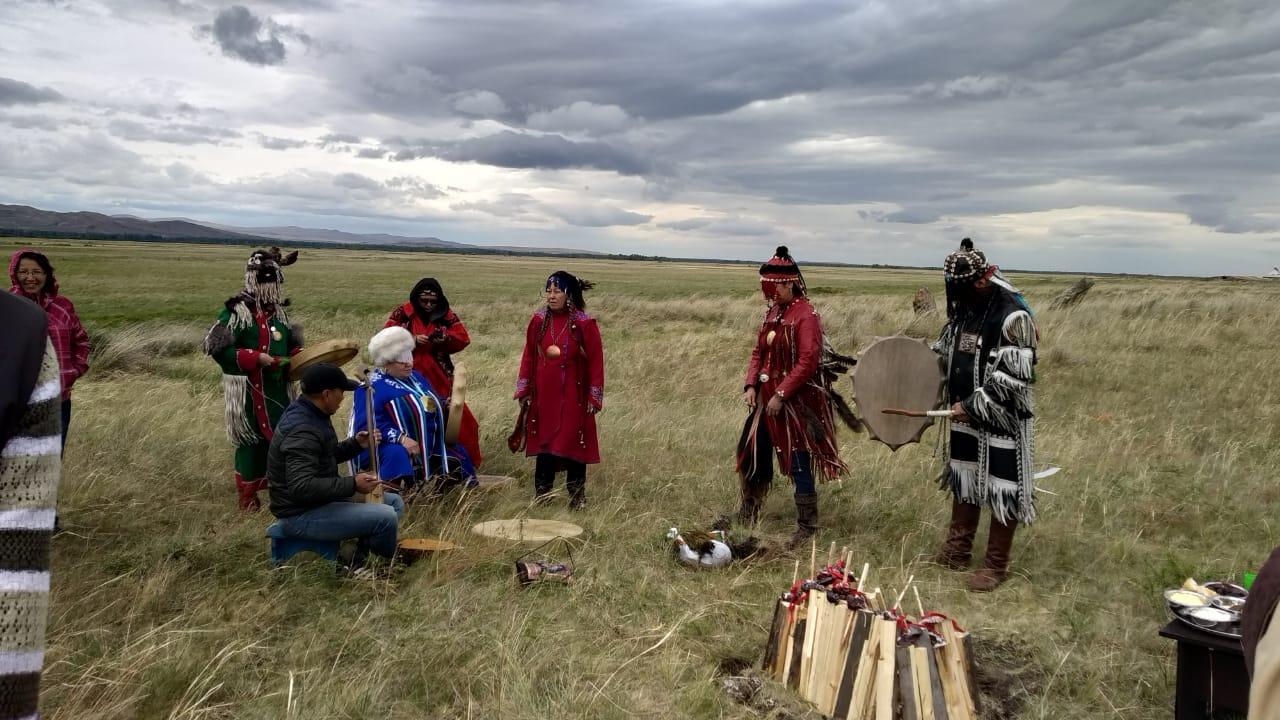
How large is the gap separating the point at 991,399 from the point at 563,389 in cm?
320

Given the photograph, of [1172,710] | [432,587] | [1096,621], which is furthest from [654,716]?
[1096,621]

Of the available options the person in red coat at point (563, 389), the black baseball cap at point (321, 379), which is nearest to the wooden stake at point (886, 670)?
the black baseball cap at point (321, 379)

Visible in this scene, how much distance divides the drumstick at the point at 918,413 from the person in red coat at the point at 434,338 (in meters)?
3.37

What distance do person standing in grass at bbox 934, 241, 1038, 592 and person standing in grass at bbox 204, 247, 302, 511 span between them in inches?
192

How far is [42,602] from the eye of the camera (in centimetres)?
153

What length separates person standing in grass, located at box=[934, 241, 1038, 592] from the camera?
514 centimetres

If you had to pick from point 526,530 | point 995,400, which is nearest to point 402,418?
point 526,530

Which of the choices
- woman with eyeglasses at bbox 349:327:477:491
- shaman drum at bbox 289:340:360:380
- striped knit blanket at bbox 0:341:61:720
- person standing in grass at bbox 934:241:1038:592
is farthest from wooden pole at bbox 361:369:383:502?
striped knit blanket at bbox 0:341:61:720

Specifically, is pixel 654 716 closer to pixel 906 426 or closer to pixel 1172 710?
pixel 1172 710

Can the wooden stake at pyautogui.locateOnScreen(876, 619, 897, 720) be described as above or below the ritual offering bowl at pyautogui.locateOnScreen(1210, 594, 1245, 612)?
below

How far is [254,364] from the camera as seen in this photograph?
21.0ft

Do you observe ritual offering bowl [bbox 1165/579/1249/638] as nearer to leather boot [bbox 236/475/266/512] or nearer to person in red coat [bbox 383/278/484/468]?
person in red coat [bbox 383/278/484/468]

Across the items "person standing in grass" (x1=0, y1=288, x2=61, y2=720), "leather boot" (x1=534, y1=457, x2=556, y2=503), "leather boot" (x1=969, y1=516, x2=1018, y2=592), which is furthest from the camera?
"leather boot" (x1=534, y1=457, x2=556, y2=503)

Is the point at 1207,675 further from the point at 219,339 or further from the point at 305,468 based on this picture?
the point at 219,339
